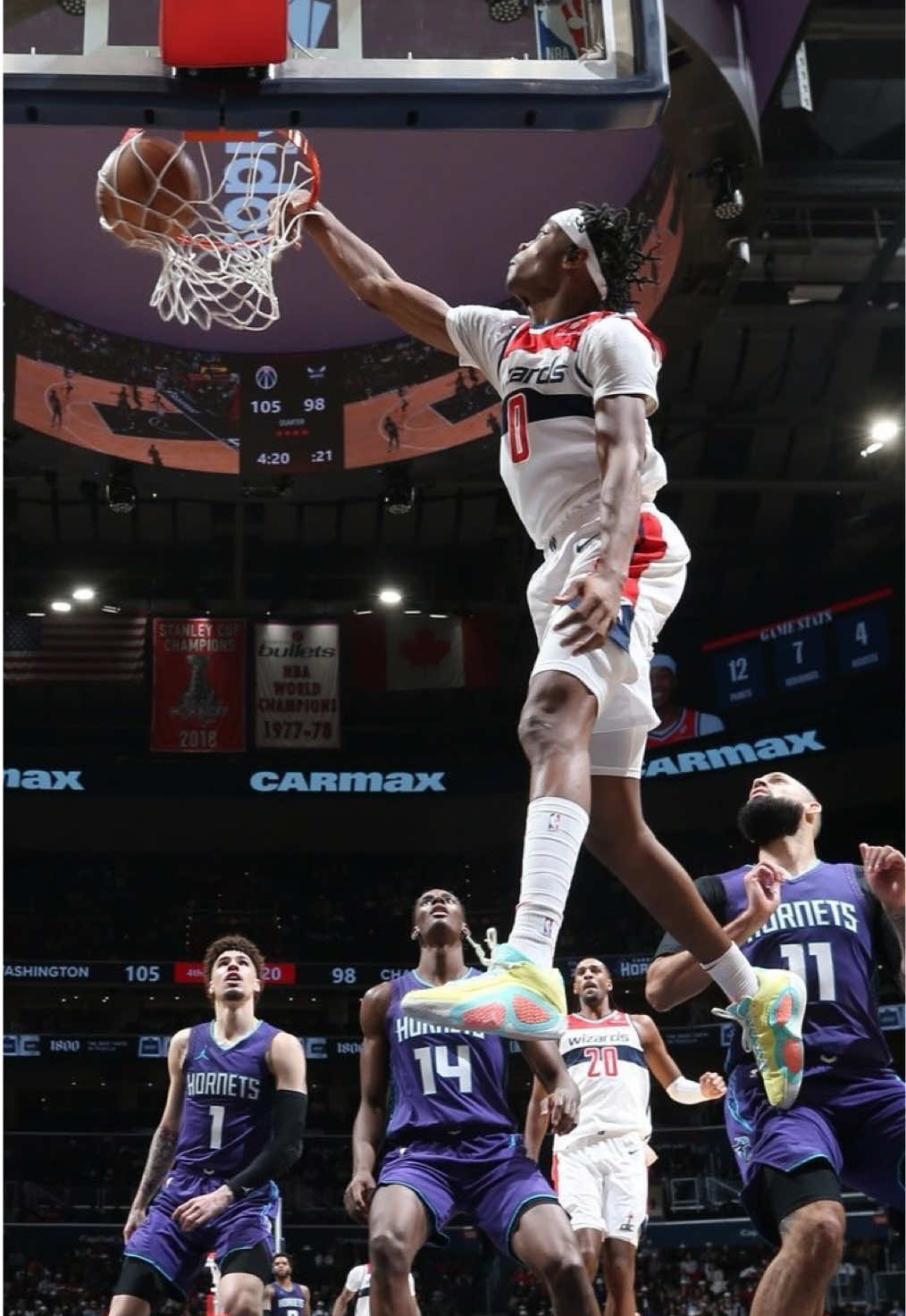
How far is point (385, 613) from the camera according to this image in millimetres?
23953

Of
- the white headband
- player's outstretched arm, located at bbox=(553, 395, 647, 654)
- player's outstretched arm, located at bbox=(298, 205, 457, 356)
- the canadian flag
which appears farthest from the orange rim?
the canadian flag

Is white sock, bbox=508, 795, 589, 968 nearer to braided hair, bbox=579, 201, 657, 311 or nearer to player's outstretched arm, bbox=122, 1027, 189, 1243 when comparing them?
braided hair, bbox=579, 201, 657, 311

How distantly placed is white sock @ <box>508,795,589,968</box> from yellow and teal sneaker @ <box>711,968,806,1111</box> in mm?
1183

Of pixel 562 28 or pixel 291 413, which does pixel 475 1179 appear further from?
pixel 291 413

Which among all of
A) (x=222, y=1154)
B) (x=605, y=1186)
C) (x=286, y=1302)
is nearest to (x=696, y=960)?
(x=222, y=1154)

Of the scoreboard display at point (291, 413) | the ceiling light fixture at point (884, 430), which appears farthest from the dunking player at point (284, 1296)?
the ceiling light fixture at point (884, 430)

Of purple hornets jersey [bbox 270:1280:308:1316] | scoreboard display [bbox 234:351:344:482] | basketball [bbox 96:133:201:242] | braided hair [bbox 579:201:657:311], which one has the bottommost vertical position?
Result: purple hornets jersey [bbox 270:1280:308:1316]

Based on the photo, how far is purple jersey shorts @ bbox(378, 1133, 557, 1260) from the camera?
584 cm

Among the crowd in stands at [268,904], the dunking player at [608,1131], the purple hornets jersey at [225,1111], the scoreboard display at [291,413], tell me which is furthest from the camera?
the crowd in stands at [268,904]

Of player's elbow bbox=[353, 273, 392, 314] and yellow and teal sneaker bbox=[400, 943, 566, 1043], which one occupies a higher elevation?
player's elbow bbox=[353, 273, 392, 314]

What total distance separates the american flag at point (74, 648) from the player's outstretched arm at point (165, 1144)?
15.7m

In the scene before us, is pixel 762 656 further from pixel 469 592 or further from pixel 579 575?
pixel 579 575

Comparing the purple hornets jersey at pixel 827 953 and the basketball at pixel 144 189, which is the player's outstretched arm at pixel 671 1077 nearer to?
the purple hornets jersey at pixel 827 953

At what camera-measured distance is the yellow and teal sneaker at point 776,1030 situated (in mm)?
4680
